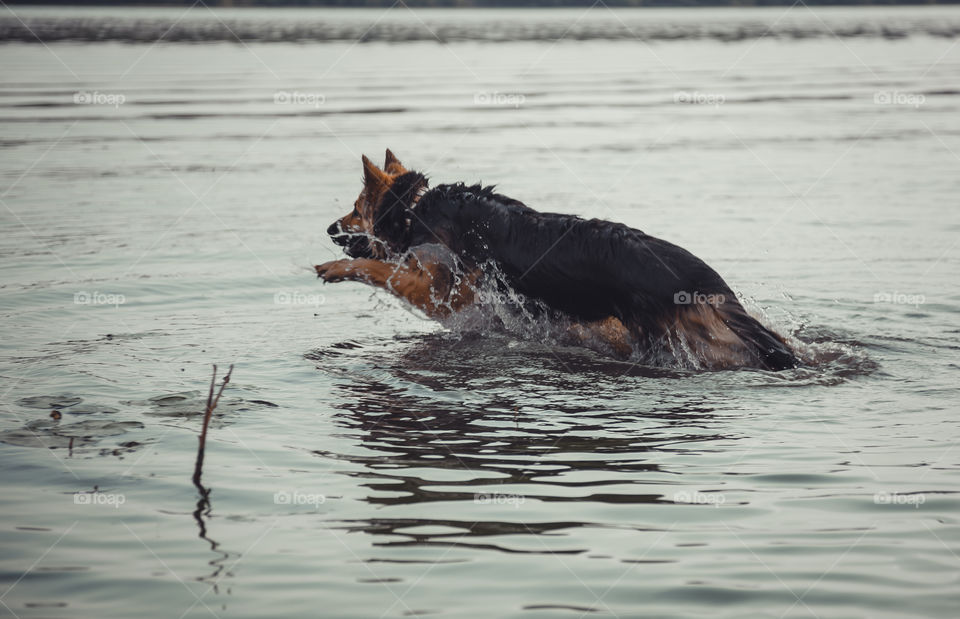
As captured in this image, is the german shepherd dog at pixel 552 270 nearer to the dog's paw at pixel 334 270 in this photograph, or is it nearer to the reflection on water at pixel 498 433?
the dog's paw at pixel 334 270

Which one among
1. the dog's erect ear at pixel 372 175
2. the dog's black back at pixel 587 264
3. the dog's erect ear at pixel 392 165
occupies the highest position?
the dog's erect ear at pixel 392 165

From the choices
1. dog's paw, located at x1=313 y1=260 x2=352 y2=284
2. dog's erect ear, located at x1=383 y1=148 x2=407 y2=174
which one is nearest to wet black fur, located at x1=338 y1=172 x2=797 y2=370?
dog's erect ear, located at x1=383 y1=148 x2=407 y2=174

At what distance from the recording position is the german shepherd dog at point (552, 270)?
23.2 ft

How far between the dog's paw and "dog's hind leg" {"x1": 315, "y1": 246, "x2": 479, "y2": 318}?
112 millimetres

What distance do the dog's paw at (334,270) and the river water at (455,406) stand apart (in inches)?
24.2

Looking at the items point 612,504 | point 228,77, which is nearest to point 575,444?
point 612,504

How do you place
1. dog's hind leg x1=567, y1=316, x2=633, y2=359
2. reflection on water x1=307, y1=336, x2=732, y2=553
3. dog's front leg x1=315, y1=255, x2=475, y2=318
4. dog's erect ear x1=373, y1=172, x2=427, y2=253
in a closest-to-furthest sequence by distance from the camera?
1. reflection on water x1=307, y1=336, x2=732, y2=553
2. dog's hind leg x1=567, y1=316, x2=633, y2=359
3. dog's front leg x1=315, y1=255, x2=475, y2=318
4. dog's erect ear x1=373, y1=172, x2=427, y2=253

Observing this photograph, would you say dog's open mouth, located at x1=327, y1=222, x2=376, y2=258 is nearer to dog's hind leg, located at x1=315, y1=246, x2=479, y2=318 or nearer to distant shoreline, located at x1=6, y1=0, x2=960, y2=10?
dog's hind leg, located at x1=315, y1=246, x2=479, y2=318

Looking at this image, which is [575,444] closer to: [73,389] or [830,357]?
[830,357]

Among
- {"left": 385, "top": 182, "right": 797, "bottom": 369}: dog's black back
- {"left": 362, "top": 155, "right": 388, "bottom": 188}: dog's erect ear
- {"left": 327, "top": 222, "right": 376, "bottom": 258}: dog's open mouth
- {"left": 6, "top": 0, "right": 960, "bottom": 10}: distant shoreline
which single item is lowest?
{"left": 385, "top": 182, "right": 797, "bottom": 369}: dog's black back

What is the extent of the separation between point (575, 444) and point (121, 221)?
28.8 feet

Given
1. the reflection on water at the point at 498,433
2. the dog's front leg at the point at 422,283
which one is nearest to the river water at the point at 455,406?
the reflection on water at the point at 498,433

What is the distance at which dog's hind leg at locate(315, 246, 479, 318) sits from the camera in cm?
803

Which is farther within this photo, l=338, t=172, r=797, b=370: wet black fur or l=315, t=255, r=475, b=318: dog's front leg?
l=315, t=255, r=475, b=318: dog's front leg
